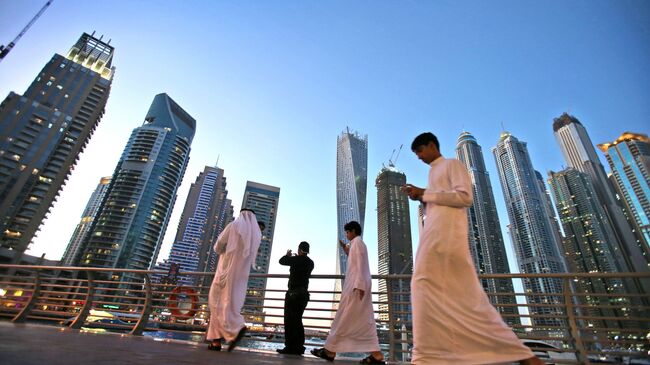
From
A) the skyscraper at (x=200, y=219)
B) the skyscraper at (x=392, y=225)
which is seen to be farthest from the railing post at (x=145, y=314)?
the skyscraper at (x=200, y=219)

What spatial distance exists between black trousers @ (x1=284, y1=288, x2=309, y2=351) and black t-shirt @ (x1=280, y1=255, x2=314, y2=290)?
0.09 meters

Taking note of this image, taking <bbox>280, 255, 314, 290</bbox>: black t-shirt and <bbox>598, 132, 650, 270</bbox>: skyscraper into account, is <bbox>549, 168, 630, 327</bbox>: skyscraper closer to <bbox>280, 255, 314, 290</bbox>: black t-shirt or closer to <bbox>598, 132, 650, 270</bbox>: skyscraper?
<bbox>598, 132, 650, 270</bbox>: skyscraper

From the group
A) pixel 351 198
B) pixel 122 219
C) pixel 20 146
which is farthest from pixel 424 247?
pixel 351 198

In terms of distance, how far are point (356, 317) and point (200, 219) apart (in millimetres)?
174522

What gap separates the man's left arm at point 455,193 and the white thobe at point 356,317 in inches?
76.2

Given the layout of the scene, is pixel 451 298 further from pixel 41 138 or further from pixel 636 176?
pixel 636 176

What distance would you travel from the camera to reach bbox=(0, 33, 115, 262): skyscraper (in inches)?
2630

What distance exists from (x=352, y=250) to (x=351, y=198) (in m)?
127

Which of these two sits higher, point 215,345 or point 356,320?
point 356,320

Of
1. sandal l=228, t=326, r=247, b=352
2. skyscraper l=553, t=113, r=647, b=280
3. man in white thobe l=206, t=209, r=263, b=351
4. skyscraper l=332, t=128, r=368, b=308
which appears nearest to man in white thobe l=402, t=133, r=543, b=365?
sandal l=228, t=326, r=247, b=352

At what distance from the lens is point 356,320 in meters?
3.86

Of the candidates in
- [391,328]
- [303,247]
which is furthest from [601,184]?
[303,247]

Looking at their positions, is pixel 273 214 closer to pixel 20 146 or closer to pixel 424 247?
pixel 20 146

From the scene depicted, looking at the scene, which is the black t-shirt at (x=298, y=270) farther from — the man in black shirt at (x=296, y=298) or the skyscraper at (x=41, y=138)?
the skyscraper at (x=41, y=138)
